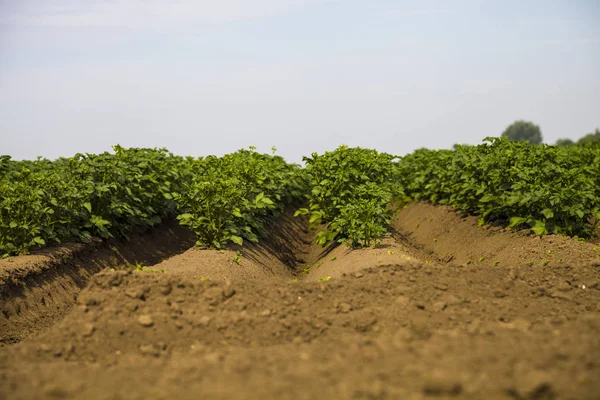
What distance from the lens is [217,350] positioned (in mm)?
6035

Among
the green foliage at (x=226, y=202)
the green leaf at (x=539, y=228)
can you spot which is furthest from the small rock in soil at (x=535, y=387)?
the green leaf at (x=539, y=228)

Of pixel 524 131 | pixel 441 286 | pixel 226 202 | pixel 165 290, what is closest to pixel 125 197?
pixel 226 202

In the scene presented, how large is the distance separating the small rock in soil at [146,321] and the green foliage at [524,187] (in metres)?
7.27

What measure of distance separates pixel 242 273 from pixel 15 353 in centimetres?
419

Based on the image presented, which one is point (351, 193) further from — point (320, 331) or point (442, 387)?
point (442, 387)

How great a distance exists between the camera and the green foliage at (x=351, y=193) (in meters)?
10.7

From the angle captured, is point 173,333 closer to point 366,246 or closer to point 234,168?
point 366,246

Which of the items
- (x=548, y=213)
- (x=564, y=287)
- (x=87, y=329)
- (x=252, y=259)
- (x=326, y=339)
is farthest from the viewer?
(x=548, y=213)

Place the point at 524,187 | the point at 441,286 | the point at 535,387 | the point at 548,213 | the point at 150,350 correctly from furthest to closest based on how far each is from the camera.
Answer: the point at 524,187, the point at 548,213, the point at 441,286, the point at 150,350, the point at 535,387

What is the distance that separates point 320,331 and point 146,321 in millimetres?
1727

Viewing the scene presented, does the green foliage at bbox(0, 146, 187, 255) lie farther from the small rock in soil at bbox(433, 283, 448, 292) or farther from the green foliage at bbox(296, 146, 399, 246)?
the small rock in soil at bbox(433, 283, 448, 292)

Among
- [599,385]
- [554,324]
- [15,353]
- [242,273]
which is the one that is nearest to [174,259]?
[242,273]

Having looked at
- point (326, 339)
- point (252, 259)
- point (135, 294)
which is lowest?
point (326, 339)

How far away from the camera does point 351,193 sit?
39.2ft
